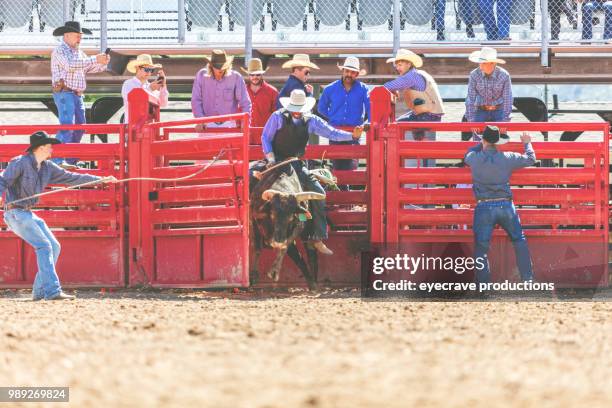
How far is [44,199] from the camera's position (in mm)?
13258

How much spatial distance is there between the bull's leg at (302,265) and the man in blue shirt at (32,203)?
87.1 inches

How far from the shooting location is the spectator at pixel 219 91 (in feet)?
43.2

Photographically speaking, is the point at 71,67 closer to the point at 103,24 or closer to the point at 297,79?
the point at 103,24

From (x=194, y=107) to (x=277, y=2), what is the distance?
3820 mm

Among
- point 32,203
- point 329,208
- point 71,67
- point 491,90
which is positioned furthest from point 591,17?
point 32,203

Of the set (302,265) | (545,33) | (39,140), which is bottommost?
(302,265)

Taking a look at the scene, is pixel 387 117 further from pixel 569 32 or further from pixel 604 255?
pixel 569 32

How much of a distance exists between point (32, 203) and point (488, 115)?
15.9ft

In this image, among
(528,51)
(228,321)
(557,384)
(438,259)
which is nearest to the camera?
(557,384)

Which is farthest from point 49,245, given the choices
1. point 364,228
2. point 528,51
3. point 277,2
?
point 528,51

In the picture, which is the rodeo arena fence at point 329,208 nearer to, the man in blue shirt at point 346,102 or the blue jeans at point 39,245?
the man in blue shirt at point 346,102

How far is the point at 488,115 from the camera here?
521 inches

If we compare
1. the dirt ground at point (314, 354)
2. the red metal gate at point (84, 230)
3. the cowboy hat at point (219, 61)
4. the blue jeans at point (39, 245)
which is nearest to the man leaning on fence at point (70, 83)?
the red metal gate at point (84, 230)

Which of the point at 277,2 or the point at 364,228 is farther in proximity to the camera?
the point at 277,2
